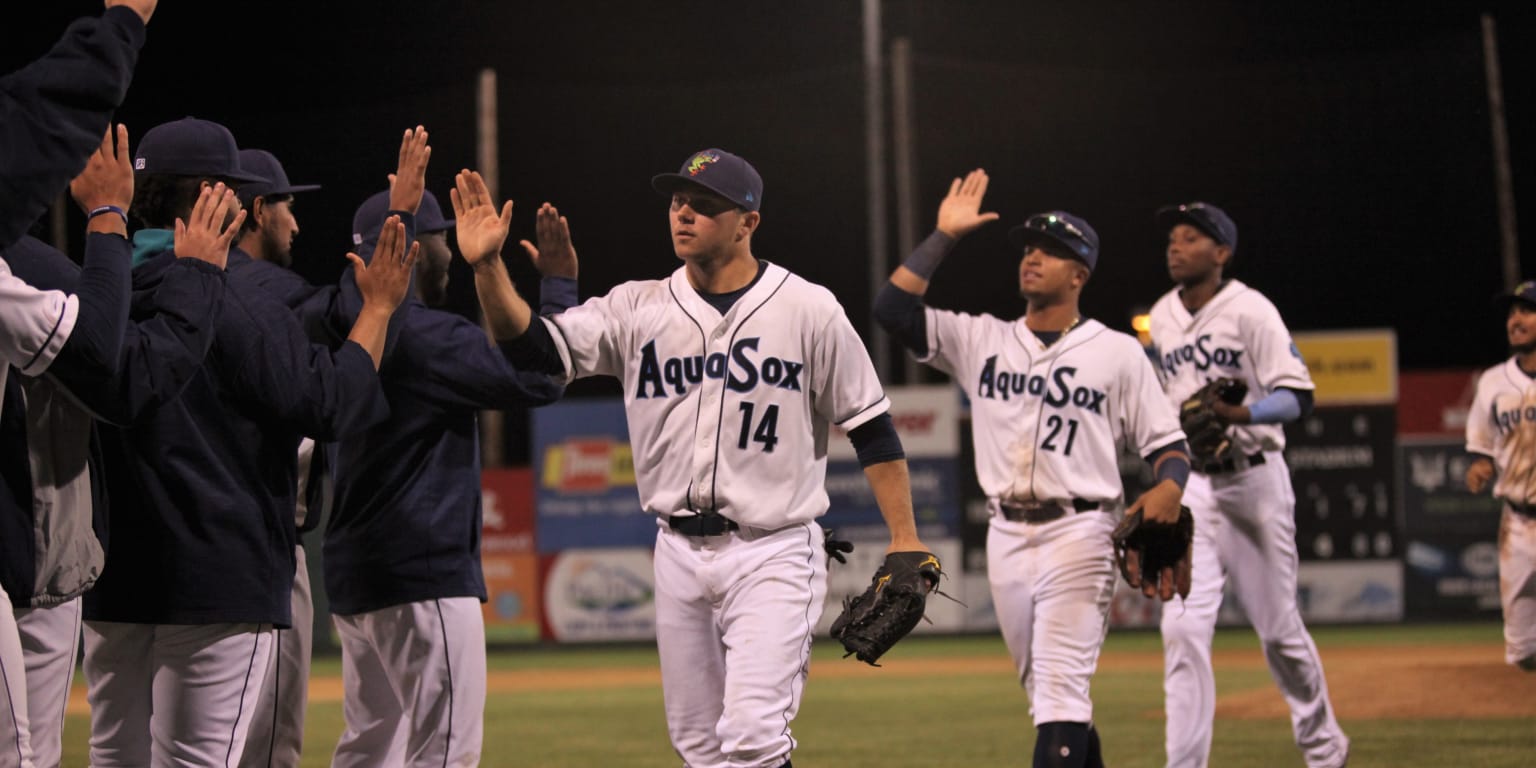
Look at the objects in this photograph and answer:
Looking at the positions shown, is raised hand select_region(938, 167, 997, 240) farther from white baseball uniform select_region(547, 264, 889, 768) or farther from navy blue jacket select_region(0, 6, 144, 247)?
navy blue jacket select_region(0, 6, 144, 247)

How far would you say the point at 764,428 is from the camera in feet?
15.1

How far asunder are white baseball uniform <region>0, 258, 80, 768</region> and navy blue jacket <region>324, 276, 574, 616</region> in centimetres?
160

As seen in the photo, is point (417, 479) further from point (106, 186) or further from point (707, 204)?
point (106, 186)

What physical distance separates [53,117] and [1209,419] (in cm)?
493

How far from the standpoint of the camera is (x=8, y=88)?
3123 millimetres

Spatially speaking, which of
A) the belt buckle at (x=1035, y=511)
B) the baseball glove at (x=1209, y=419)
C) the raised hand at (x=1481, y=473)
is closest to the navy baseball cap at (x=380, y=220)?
the belt buckle at (x=1035, y=511)

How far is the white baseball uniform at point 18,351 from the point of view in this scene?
10.4 ft

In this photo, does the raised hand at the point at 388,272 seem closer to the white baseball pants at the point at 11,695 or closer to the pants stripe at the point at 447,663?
the pants stripe at the point at 447,663

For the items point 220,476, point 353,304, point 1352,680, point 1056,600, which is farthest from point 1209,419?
point 220,476

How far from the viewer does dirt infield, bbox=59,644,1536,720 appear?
9.26 m

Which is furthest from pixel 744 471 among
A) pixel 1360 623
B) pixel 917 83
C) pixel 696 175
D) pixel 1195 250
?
pixel 917 83

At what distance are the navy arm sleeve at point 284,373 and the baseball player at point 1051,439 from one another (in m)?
2.43

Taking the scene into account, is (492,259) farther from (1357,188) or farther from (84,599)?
(1357,188)

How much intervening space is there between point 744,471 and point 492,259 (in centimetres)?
91
